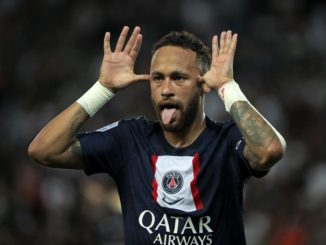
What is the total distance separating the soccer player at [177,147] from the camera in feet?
18.4

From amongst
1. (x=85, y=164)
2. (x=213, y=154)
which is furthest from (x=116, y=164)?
(x=213, y=154)

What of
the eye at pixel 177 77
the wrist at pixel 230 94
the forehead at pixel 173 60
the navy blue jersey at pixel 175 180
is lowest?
the navy blue jersey at pixel 175 180

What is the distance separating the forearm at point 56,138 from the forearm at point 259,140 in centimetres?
98

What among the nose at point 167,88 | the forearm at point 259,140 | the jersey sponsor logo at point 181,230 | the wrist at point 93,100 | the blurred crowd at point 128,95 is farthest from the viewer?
the blurred crowd at point 128,95

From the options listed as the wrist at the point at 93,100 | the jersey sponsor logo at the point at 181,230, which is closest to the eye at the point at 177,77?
the wrist at the point at 93,100

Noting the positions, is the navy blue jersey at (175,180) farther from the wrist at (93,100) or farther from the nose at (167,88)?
the nose at (167,88)

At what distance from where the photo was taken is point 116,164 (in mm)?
5918

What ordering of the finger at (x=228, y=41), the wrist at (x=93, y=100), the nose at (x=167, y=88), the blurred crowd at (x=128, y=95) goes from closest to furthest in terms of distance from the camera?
the nose at (x=167, y=88), the finger at (x=228, y=41), the wrist at (x=93, y=100), the blurred crowd at (x=128, y=95)

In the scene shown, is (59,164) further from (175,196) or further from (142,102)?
(142,102)

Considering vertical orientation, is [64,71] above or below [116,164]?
above

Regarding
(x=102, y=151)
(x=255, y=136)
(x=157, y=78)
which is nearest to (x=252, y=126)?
(x=255, y=136)

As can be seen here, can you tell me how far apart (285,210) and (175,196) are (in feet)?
14.9

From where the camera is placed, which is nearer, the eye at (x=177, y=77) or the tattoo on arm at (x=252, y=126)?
the tattoo on arm at (x=252, y=126)

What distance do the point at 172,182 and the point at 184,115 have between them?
15.4 inches
